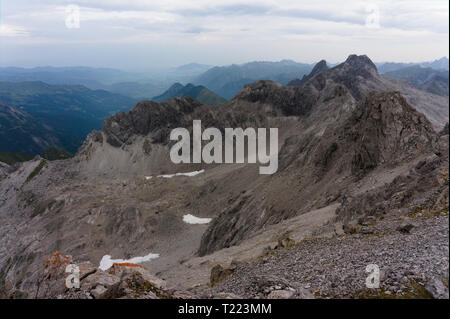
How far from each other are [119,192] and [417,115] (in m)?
90.7

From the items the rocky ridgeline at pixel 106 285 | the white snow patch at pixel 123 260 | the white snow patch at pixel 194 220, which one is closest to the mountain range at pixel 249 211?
the rocky ridgeline at pixel 106 285

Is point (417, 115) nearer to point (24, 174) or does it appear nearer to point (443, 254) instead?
point (443, 254)

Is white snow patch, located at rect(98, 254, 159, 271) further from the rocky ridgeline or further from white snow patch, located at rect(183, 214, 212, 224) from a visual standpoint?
the rocky ridgeline

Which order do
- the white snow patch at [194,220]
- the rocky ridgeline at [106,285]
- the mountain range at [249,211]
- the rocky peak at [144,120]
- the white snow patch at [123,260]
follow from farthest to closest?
1. the rocky peak at [144,120]
2. the white snow patch at [194,220]
3. the white snow patch at [123,260]
4. the mountain range at [249,211]
5. the rocky ridgeline at [106,285]

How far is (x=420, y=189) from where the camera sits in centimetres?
2134

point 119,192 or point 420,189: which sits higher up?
point 420,189

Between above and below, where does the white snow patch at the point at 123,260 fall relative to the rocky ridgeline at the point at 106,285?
below

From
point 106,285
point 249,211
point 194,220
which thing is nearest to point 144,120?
point 194,220

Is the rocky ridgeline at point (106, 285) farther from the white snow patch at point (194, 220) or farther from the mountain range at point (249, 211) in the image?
the white snow patch at point (194, 220)

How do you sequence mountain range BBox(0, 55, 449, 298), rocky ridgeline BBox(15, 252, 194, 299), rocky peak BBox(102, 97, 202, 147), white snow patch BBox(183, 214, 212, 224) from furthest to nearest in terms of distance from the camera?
rocky peak BBox(102, 97, 202, 147)
white snow patch BBox(183, 214, 212, 224)
mountain range BBox(0, 55, 449, 298)
rocky ridgeline BBox(15, 252, 194, 299)

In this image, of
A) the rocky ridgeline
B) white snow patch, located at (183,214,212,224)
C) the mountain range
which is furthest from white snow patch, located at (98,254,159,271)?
the rocky ridgeline

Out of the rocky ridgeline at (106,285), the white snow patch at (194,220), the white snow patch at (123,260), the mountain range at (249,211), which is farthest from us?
the white snow patch at (194,220)
